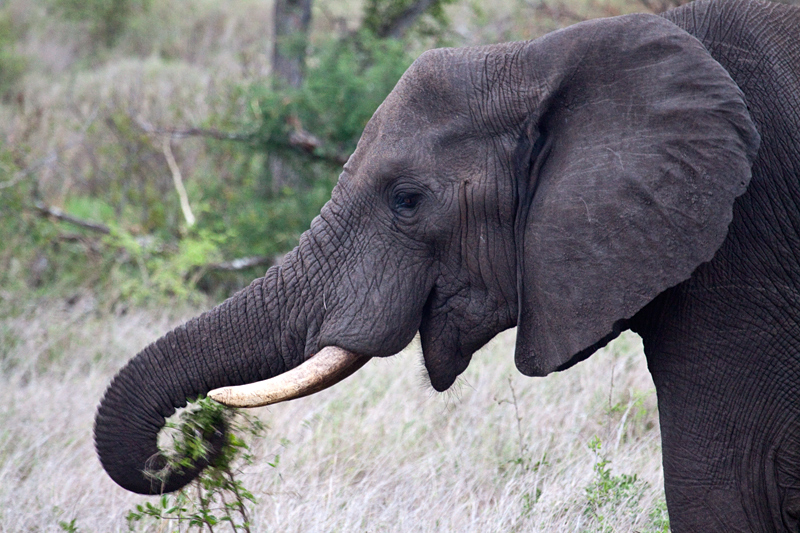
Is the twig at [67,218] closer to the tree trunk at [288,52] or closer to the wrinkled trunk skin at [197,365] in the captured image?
the tree trunk at [288,52]

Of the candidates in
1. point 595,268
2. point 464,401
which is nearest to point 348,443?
point 464,401

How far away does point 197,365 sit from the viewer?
115 inches

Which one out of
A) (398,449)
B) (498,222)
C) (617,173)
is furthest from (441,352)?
(398,449)

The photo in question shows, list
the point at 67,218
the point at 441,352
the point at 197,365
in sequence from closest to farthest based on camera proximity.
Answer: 1. the point at 441,352
2. the point at 197,365
3. the point at 67,218

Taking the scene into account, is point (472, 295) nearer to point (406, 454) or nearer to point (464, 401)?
point (406, 454)

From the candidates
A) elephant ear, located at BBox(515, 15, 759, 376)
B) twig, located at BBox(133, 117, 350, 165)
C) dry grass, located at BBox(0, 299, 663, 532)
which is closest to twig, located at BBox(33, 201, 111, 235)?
twig, located at BBox(133, 117, 350, 165)

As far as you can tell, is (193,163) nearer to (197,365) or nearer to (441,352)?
(197,365)

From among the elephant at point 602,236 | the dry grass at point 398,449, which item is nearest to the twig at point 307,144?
the dry grass at point 398,449

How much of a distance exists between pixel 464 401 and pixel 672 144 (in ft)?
9.81

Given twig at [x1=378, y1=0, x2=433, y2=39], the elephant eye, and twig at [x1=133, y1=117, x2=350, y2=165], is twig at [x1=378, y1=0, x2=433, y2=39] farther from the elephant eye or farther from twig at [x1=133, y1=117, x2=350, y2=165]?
the elephant eye

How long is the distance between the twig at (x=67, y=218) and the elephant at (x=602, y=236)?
586 centimetres

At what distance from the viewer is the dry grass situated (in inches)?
147

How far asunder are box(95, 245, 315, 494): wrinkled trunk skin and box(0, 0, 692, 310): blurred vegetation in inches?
166

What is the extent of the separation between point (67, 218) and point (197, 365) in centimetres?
587
